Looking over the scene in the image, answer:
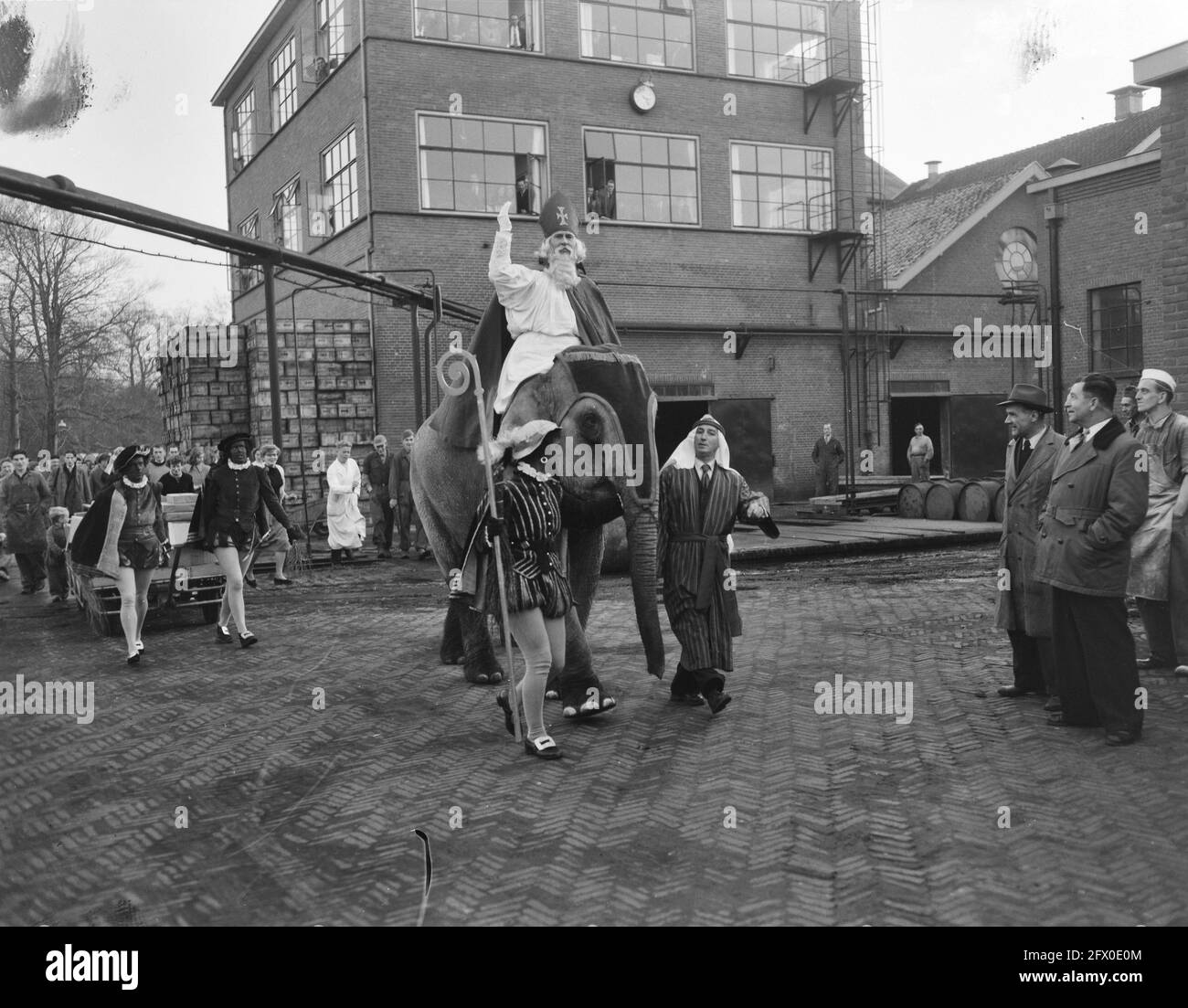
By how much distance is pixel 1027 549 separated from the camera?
6895 millimetres

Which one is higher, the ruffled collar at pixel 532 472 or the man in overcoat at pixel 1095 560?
the ruffled collar at pixel 532 472

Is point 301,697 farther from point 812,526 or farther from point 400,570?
point 812,526

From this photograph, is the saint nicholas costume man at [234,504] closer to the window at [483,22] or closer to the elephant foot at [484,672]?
the elephant foot at [484,672]

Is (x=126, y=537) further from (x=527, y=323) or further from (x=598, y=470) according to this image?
(x=598, y=470)

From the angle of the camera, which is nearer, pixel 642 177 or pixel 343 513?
pixel 343 513

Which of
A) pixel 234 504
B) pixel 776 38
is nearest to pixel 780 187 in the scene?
pixel 776 38

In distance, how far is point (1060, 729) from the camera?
6352 mm

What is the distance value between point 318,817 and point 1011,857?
3.00m

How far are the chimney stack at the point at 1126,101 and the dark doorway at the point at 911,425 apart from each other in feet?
56.2

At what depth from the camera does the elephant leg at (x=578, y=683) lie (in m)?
6.79

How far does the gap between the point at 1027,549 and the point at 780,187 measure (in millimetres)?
22837

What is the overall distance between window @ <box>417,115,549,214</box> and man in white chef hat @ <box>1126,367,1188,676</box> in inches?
738

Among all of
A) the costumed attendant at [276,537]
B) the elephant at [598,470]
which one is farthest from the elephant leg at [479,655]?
the costumed attendant at [276,537]
